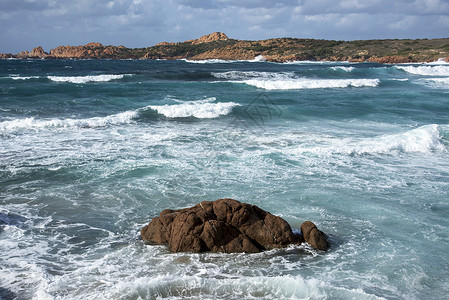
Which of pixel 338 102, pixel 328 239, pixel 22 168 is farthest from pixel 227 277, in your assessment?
pixel 338 102

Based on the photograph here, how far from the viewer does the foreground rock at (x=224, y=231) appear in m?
6.15

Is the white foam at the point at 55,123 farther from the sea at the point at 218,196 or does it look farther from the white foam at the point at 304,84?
the white foam at the point at 304,84

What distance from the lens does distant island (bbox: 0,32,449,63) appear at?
8491cm

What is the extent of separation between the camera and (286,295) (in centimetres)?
507

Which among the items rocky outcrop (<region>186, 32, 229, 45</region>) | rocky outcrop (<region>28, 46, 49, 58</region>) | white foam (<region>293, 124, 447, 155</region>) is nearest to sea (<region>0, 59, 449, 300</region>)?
white foam (<region>293, 124, 447, 155</region>)

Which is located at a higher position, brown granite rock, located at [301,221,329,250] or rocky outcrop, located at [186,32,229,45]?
rocky outcrop, located at [186,32,229,45]

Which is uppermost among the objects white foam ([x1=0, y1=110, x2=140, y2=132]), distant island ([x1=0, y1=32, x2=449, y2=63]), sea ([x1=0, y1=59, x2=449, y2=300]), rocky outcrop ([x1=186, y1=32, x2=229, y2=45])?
rocky outcrop ([x1=186, y1=32, x2=229, y2=45])

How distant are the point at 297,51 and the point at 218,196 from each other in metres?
99.8

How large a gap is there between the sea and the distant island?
71872mm

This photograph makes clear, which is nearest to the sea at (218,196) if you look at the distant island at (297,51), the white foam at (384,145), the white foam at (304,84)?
the white foam at (384,145)

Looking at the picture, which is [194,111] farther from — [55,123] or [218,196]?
[218,196]

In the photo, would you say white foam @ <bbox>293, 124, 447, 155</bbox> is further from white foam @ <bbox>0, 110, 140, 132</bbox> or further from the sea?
white foam @ <bbox>0, 110, 140, 132</bbox>

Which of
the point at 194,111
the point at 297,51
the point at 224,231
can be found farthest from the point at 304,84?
the point at 297,51

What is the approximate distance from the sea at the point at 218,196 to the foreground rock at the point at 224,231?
17cm
